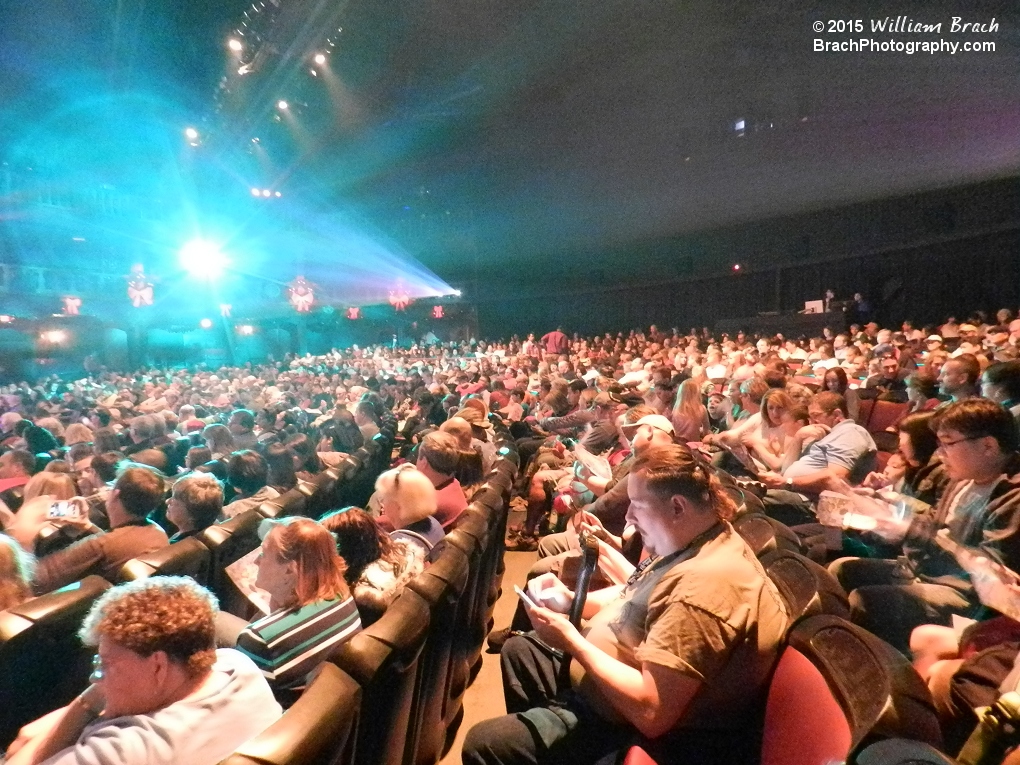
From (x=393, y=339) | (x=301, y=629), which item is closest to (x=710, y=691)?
(x=301, y=629)

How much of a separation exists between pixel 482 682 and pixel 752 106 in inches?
503

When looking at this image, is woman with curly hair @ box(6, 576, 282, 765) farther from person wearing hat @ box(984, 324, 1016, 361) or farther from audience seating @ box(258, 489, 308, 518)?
person wearing hat @ box(984, 324, 1016, 361)

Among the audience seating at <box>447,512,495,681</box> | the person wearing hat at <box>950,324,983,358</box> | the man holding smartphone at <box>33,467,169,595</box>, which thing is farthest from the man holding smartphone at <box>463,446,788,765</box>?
the person wearing hat at <box>950,324,983,358</box>

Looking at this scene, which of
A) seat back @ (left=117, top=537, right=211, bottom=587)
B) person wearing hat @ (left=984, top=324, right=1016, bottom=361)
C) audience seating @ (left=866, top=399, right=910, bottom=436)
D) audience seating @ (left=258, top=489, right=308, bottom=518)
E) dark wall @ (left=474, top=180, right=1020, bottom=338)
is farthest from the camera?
dark wall @ (left=474, top=180, right=1020, bottom=338)

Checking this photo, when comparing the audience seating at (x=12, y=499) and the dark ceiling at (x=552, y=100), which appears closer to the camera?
the audience seating at (x=12, y=499)

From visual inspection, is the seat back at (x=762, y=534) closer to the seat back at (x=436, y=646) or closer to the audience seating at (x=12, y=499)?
the seat back at (x=436, y=646)

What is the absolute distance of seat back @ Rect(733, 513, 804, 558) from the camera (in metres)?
1.88

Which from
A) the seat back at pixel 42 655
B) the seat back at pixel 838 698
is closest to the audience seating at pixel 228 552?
the seat back at pixel 42 655

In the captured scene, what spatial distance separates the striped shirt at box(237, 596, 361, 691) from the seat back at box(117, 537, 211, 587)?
66 centimetres

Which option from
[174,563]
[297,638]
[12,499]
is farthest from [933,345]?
[12,499]

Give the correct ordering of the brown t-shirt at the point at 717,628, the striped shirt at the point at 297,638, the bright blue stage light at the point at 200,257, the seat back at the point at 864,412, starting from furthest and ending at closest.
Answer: the bright blue stage light at the point at 200,257
the seat back at the point at 864,412
the striped shirt at the point at 297,638
the brown t-shirt at the point at 717,628

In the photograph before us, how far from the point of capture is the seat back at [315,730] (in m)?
1.07

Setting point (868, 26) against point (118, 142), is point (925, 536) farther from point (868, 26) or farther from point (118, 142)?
point (118, 142)

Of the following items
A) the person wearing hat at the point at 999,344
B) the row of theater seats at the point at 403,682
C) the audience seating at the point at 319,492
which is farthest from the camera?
the person wearing hat at the point at 999,344
